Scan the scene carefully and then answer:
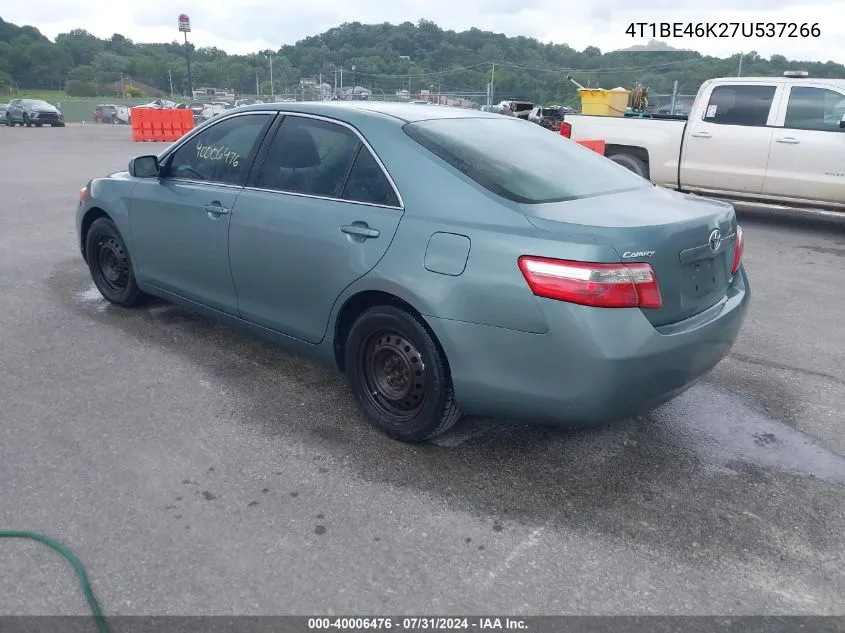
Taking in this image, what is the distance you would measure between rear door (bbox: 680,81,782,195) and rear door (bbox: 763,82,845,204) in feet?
0.45

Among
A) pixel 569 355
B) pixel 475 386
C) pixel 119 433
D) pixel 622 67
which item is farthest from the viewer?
pixel 622 67

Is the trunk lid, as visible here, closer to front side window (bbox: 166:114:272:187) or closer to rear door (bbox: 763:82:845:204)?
front side window (bbox: 166:114:272:187)

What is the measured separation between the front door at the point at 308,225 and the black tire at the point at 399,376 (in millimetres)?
249

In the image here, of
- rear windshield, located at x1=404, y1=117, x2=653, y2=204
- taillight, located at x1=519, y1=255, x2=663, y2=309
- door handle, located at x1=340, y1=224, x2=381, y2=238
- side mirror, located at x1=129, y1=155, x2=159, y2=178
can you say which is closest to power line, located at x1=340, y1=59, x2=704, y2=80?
rear windshield, located at x1=404, y1=117, x2=653, y2=204

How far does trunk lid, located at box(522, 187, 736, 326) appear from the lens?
281 cm

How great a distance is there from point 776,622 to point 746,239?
7.07 m

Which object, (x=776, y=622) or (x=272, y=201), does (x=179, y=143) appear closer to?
(x=272, y=201)

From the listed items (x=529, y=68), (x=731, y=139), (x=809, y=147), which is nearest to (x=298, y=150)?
(x=731, y=139)

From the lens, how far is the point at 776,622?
2.34 meters

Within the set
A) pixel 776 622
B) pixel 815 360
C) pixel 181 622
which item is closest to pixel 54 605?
pixel 181 622

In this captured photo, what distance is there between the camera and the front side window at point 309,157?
361cm

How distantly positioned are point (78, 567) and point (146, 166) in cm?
291

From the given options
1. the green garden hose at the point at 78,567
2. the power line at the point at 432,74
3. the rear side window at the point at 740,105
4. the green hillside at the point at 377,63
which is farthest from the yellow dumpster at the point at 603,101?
the power line at the point at 432,74

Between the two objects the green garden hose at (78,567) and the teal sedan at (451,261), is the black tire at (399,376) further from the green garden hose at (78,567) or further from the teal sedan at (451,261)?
the green garden hose at (78,567)
